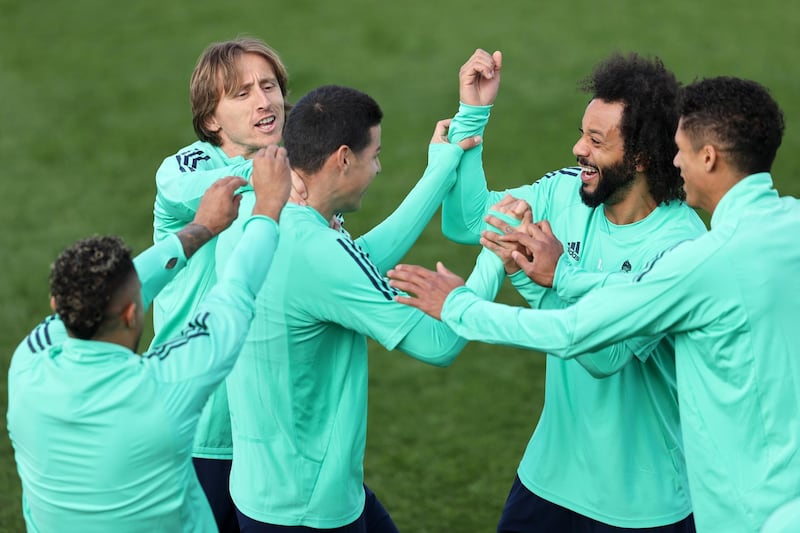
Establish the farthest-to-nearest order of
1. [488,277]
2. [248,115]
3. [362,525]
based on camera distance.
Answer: [248,115] < [362,525] < [488,277]

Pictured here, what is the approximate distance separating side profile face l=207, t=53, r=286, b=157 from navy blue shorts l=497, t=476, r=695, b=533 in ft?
6.47

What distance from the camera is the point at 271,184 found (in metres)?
3.88

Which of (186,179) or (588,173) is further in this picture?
(186,179)

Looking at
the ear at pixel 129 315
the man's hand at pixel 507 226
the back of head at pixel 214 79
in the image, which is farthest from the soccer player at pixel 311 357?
the back of head at pixel 214 79

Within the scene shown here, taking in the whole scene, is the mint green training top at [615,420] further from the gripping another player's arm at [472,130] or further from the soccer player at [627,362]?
the gripping another player's arm at [472,130]

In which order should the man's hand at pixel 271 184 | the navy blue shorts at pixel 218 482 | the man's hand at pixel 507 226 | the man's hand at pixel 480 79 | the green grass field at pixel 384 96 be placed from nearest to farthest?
the man's hand at pixel 271 184 < the man's hand at pixel 507 226 < the man's hand at pixel 480 79 < the navy blue shorts at pixel 218 482 < the green grass field at pixel 384 96

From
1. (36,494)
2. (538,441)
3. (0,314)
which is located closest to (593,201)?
(538,441)

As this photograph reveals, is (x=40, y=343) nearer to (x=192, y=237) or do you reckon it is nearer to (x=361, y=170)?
(x=192, y=237)

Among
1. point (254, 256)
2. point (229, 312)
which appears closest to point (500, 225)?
point (254, 256)

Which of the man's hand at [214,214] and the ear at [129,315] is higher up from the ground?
the man's hand at [214,214]

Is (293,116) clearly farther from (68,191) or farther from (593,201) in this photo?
(68,191)

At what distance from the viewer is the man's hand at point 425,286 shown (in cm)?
402

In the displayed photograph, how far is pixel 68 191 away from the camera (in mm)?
13508

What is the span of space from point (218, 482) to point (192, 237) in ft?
4.82
